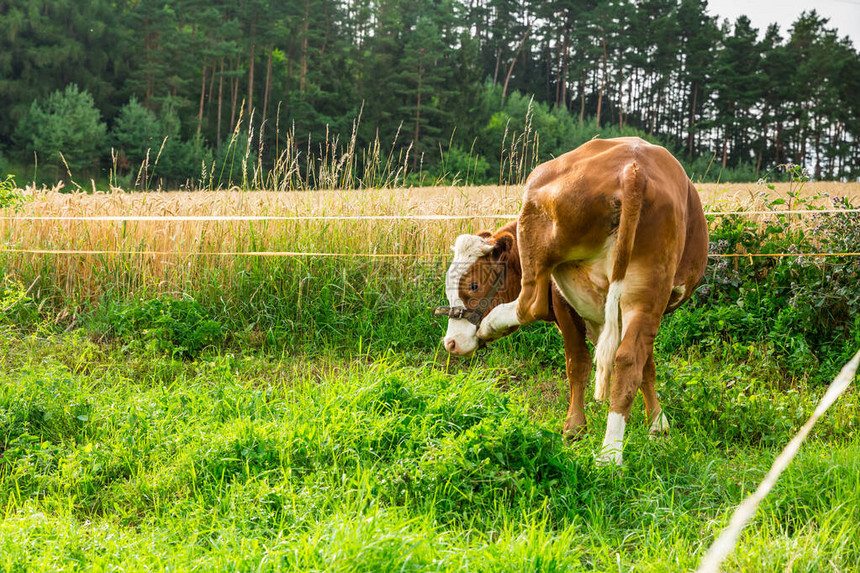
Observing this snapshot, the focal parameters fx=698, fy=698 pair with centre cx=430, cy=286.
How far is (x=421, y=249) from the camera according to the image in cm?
711

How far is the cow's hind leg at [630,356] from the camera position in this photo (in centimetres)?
328

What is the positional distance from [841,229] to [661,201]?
369cm

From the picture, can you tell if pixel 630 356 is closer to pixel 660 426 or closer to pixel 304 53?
pixel 660 426

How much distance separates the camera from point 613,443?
134 inches

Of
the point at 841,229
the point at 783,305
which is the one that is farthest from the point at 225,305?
the point at 841,229

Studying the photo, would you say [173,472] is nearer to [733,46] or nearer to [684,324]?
[684,324]

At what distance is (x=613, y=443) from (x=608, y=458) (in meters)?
0.08

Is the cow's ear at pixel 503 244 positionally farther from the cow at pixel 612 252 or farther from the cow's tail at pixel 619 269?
the cow's tail at pixel 619 269

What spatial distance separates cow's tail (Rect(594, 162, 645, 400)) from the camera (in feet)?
10.5

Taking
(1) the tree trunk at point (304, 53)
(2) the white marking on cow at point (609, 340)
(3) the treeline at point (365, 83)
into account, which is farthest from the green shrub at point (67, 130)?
(2) the white marking on cow at point (609, 340)

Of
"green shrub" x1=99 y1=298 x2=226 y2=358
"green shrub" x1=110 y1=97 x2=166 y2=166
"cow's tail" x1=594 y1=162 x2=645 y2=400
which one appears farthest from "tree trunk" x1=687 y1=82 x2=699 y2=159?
"cow's tail" x1=594 y1=162 x2=645 y2=400

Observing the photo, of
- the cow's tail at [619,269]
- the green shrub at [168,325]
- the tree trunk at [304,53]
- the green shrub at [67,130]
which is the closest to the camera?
the cow's tail at [619,269]

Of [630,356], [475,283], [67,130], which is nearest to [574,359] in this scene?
[475,283]

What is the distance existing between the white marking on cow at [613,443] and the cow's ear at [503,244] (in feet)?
4.69
